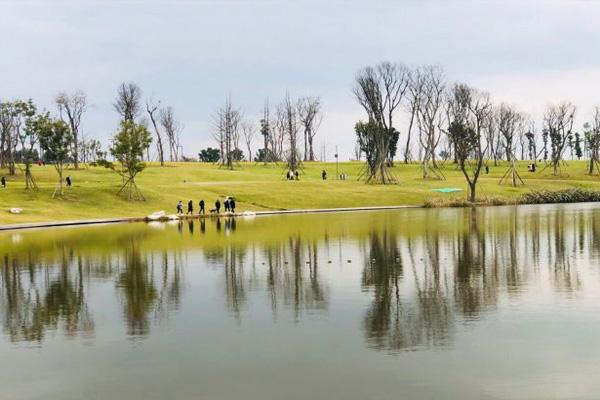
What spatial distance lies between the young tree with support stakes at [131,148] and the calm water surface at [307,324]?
149 feet

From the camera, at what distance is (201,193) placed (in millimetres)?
82625

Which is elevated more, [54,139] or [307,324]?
[54,139]

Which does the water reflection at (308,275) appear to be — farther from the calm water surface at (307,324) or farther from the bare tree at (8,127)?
the bare tree at (8,127)

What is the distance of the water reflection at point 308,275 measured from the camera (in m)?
16.0

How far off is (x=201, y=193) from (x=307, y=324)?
68.6 meters

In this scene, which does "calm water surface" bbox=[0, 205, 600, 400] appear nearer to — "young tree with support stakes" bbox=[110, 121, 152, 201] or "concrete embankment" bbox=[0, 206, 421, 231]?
"concrete embankment" bbox=[0, 206, 421, 231]

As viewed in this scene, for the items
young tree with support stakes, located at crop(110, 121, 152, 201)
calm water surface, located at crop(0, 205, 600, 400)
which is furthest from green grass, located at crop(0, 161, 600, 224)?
calm water surface, located at crop(0, 205, 600, 400)

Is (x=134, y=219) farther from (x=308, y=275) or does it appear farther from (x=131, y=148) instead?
(x=308, y=275)

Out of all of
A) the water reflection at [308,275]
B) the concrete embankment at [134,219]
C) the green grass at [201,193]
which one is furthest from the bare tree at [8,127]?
the water reflection at [308,275]

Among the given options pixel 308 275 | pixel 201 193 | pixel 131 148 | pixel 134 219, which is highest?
pixel 131 148

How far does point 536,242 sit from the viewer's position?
32.6 metres

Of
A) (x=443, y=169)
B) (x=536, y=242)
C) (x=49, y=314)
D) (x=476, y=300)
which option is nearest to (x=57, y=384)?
(x=49, y=314)

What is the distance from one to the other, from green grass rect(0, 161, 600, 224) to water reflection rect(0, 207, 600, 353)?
1113 inches

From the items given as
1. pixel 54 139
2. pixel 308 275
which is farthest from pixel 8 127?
pixel 308 275
